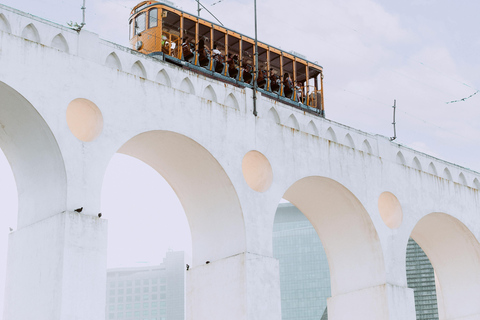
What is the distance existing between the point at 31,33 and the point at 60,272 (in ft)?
16.4

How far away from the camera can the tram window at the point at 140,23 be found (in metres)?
25.5

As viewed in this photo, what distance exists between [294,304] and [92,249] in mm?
117710

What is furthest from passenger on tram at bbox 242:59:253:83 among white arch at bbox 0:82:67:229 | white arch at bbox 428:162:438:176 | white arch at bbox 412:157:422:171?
white arch at bbox 0:82:67:229

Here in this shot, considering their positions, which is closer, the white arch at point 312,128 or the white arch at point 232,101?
the white arch at point 232,101

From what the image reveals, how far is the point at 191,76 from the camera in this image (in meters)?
18.8

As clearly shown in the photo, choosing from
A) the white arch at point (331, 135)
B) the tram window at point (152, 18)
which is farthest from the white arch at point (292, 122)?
the tram window at point (152, 18)

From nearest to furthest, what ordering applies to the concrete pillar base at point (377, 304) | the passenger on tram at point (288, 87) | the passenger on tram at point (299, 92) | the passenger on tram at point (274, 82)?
the concrete pillar base at point (377, 304) < the passenger on tram at point (274, 82) < the passenger on tram at point (288, 87) < the passenger on tram at point (299, 92)

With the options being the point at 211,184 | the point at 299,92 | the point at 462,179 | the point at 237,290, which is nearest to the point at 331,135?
the point at 211,184

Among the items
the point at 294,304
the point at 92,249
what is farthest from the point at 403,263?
the point at 294,304

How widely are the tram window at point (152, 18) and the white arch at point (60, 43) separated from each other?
854cm

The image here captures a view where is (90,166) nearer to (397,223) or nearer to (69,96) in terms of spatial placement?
(69,96)

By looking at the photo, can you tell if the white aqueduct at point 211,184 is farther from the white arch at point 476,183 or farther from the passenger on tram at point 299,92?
the passenger on tram at point 299,92

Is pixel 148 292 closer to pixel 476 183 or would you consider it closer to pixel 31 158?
pixel 476 183

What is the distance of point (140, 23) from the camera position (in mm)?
25812
